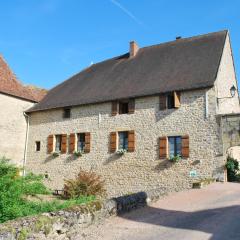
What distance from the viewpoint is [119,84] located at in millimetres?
19469

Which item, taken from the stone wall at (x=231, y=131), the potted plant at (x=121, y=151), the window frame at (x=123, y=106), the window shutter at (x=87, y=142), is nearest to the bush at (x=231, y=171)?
the stone wall at (x=231, y=131)

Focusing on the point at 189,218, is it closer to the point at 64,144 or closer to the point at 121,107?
the point at 121,107

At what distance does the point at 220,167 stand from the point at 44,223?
10410 mm

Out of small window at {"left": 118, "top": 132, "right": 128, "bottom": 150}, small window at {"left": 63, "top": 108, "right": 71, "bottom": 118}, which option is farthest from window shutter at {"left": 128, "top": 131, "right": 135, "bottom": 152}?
small window at {"left": 63, "top": 108, "right": 71, "bottom": 118}

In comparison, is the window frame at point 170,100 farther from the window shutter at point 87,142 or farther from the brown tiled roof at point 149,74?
the window shutter at point 87,142

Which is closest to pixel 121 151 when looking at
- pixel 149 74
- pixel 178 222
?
pixel 149 74

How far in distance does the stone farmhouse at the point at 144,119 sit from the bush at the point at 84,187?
1297 mm

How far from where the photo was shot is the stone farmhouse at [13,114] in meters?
20.6

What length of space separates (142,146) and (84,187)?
11.4 ft

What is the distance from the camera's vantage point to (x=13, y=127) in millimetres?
21125

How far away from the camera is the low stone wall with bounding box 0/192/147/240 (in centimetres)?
576

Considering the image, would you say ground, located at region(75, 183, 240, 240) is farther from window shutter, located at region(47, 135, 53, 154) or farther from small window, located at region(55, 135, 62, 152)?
window shutter, located at region(47, 135, 53, 154)

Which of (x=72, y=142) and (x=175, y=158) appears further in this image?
(x=72, y=142)

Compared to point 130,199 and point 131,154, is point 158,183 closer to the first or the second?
point 131,154
